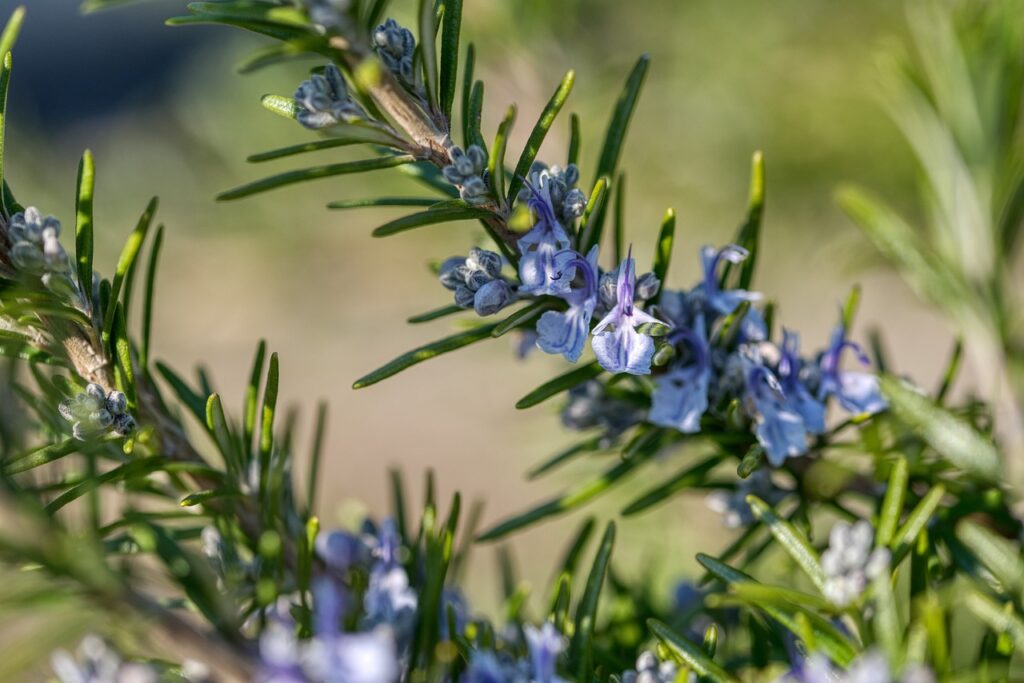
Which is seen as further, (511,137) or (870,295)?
(870,295)

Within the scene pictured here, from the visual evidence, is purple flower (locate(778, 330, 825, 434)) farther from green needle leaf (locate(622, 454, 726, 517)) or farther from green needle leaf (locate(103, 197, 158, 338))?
green needle leaf (locate(103, 197, 158, 338))

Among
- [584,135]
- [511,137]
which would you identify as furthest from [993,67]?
[584,135]

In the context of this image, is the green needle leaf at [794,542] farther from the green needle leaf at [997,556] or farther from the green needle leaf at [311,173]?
the green needle leaf at [311,173]

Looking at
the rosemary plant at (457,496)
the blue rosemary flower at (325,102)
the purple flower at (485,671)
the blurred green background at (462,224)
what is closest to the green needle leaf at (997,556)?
the rosemary plant at (457,496)

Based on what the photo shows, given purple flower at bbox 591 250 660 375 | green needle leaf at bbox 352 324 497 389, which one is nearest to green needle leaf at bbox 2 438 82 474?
green needle leaf at bbox 352 324 497 389

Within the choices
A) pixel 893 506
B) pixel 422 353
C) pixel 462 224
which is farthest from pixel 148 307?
pixel 462 224

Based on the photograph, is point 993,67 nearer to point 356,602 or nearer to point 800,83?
point 356,602

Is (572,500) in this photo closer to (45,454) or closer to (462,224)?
(45,454)
